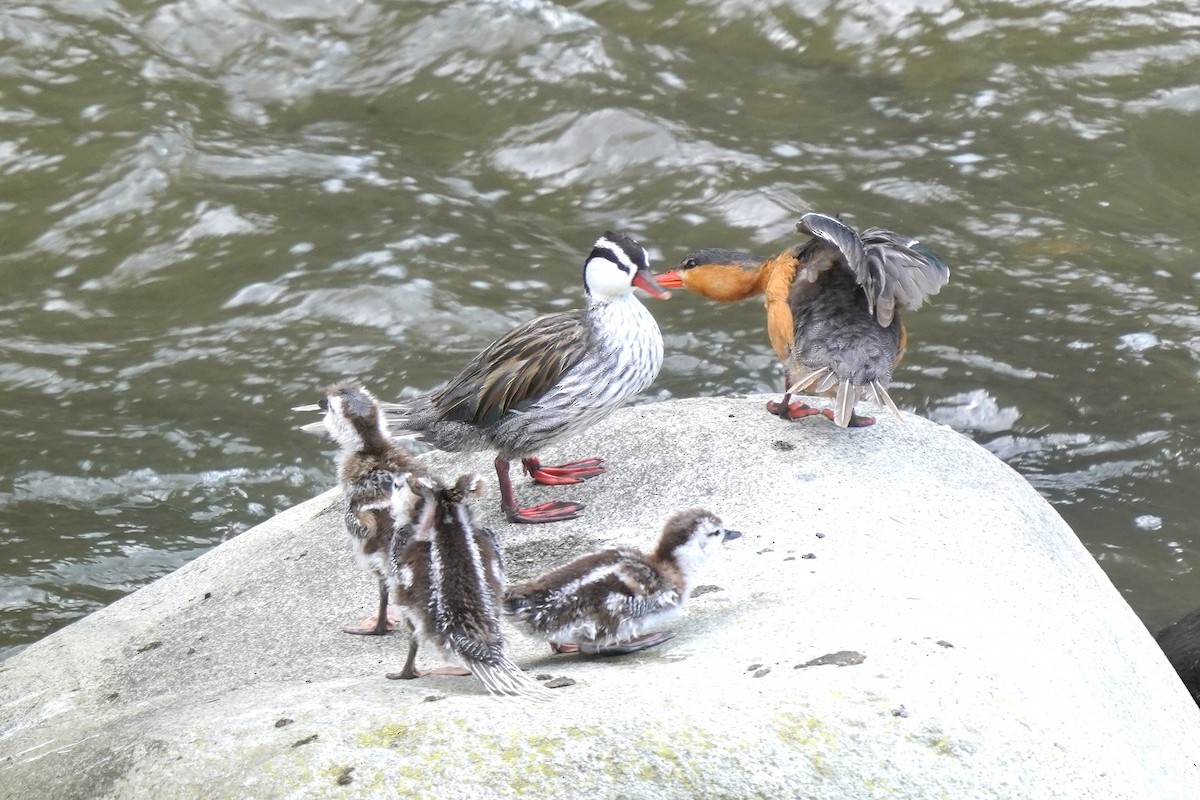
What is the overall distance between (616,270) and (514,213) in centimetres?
560

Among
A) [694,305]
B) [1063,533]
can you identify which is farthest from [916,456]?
[694,305]

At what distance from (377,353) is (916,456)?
17.1 ft

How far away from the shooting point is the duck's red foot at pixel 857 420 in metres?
6.19

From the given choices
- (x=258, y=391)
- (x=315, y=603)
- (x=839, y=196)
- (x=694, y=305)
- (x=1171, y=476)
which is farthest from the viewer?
(x=839, y=196)

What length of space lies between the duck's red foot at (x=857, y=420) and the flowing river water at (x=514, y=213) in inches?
89.1

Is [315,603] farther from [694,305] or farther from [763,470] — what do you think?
[694,305]

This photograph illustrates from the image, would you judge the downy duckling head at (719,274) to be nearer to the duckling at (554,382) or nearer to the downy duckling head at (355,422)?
the duckling at (554,382)

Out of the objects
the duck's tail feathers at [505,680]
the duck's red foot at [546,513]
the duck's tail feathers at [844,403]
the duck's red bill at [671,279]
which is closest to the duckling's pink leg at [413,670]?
the duck's tail feathers at [505,680]

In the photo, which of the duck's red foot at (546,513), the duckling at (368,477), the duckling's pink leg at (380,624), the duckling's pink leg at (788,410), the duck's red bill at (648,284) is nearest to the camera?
the duckling at (368,477)

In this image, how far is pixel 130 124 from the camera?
472 inches

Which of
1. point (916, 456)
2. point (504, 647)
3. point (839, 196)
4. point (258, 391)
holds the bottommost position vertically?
point (258, 391)

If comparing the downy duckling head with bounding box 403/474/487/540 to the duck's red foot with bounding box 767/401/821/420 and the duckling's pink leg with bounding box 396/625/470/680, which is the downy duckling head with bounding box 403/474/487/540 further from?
the duck's red foot with bounding box 767/401/821/420

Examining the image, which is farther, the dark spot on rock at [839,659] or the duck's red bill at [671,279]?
the duck's red bill at [671,279]

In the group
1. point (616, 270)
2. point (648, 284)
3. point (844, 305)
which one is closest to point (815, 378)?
point (844, 305)
